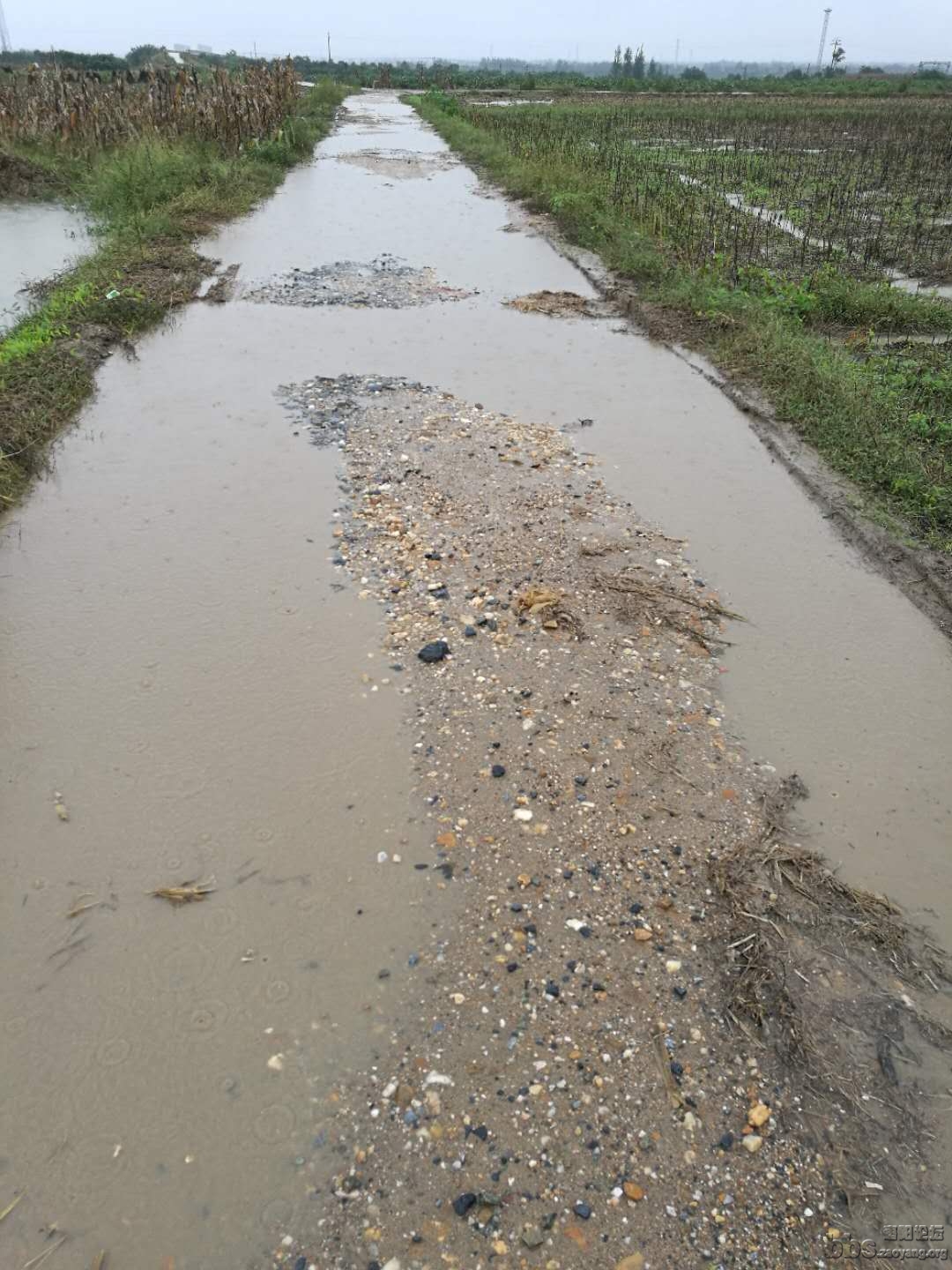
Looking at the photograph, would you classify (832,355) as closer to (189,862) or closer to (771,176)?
(189,862)

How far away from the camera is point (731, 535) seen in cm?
533

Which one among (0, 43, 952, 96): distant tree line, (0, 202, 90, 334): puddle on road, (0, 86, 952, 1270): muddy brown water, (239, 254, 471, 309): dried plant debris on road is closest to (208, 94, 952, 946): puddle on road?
(0, 86, 952, 1270): muddy brown water

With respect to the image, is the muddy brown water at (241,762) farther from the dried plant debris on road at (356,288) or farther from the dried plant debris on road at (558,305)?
the dried plant debris on road at (356,288)

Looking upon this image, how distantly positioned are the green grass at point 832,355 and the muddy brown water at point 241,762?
64cm

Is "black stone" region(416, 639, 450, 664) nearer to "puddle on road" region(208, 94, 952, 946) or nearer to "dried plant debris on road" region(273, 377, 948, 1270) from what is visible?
"dried plant debris on road" region(273, 377, 948, 1270)

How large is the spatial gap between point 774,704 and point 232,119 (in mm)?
19101

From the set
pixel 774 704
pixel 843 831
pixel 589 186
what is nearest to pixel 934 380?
pixel 774 704

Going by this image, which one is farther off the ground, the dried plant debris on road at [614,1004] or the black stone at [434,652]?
the black stone at [434,652]

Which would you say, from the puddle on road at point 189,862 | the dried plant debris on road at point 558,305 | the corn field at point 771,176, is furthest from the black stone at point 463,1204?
the corn field at point 771,176

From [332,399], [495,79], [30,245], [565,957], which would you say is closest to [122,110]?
[30,245]

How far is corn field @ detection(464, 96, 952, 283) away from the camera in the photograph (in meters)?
11.1

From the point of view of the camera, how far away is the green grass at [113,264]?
21.5 feet

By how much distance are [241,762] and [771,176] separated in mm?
17616

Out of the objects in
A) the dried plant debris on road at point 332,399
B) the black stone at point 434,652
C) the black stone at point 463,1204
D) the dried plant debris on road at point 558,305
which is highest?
the dried plant debris on road at point 558,305
